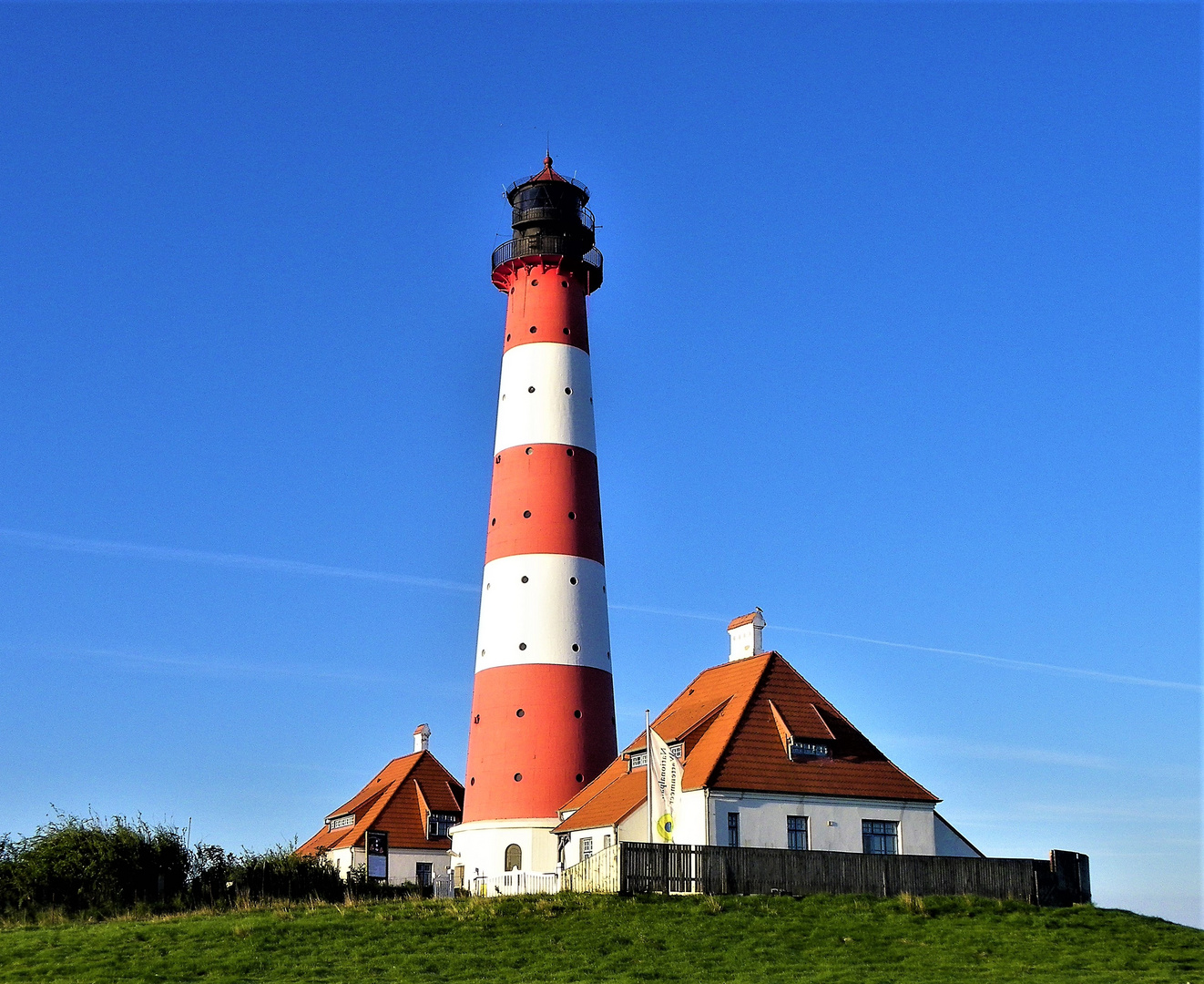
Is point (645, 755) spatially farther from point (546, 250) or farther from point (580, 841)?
point (546, 250)

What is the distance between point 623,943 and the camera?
2903 centimetres

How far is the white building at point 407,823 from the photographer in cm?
5069

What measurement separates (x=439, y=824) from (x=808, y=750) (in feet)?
58.3

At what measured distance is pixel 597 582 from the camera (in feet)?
151

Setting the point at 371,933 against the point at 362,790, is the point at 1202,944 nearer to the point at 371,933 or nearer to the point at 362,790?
the point at 371,933

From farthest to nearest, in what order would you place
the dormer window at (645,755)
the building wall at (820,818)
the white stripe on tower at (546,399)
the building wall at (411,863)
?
the building wall at (411,863), the white stripe on tower at (546,399), the dormer window at (645,755), the building wall at (820,818)

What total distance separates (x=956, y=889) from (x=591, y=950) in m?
12.5

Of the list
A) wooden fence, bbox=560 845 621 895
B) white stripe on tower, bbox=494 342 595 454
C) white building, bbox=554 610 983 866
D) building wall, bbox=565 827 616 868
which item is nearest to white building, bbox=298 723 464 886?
building wall, bbox=565 827 616 868

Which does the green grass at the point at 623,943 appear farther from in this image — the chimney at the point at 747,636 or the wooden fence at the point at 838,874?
the chimney at the point at 747,636

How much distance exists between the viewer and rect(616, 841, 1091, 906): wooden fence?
3441 centimetres

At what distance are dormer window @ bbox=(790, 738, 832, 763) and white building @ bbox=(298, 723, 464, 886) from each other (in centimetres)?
1556

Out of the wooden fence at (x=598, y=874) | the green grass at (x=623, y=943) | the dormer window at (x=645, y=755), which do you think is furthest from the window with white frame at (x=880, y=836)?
the wooden fence at (x=598, y=874)

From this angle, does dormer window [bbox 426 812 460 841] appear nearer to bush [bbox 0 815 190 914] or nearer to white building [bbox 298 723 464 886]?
white building [bbox 298 723 464 886]

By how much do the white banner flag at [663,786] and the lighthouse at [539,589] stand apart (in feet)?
17.4
